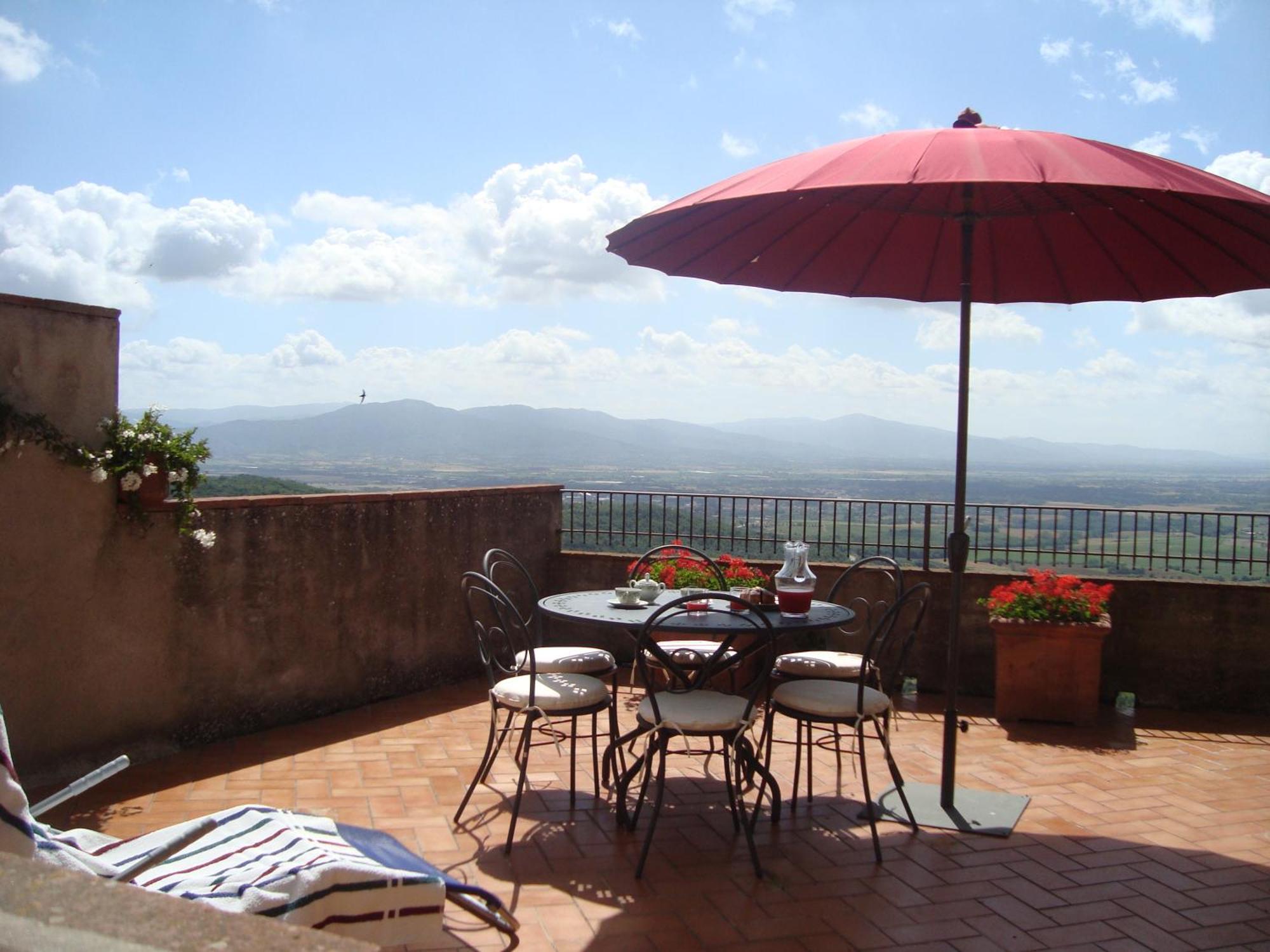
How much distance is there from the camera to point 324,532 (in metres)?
4.70

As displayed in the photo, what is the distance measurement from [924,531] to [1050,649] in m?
1.09

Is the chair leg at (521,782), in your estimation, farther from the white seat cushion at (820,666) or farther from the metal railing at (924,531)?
the metal railing at (924,531)

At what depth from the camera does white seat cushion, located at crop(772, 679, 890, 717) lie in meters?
3.23

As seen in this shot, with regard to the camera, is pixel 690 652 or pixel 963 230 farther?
pixel 690 652

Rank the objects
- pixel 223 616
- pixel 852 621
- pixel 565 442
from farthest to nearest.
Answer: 1. pixel 565 442
2. pixel 852 621
3. pixel 223 616

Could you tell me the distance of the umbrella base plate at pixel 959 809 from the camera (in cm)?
338

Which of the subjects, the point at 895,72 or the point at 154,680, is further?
the point at 895,72

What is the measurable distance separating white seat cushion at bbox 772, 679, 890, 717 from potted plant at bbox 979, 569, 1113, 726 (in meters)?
1.82

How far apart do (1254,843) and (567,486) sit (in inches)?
170

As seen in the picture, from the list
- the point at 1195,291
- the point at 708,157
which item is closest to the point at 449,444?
the point at 708,157

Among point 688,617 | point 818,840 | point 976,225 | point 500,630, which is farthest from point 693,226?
point 818,840

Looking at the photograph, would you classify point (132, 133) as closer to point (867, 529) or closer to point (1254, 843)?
point (867, 529)

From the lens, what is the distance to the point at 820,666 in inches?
149

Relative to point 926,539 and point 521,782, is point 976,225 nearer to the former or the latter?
point 926,539
